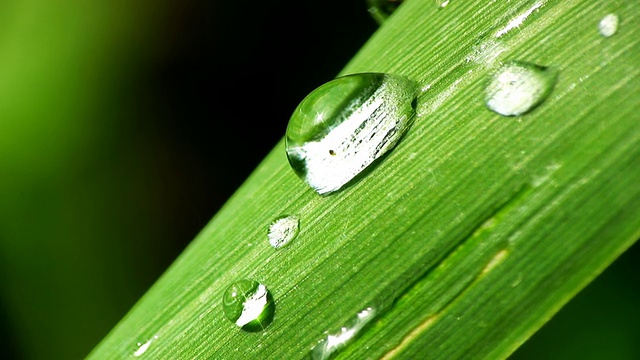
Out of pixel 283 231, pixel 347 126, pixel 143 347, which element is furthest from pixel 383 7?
pixel 143 347

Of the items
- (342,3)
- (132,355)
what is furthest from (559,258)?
(342,3)

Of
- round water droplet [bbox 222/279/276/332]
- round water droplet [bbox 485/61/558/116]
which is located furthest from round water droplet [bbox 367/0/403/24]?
round water droplet [bbox 222/279/276/332]

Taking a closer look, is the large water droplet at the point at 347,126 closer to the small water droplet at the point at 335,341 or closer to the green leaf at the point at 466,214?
the green leaf at the point at 466,214

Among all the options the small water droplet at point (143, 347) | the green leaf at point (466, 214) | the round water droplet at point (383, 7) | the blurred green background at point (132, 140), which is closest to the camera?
the green leaf at point (466, 214)

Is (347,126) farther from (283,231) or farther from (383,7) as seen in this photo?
(383,7)

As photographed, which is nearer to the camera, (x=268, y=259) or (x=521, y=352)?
(x=268, y=259)

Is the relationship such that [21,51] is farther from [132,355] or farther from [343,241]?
[343,241]

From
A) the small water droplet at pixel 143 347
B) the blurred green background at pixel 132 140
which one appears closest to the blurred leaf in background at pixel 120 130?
the blurred green background at pixel 132 140
